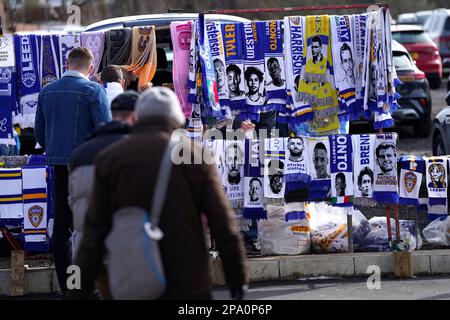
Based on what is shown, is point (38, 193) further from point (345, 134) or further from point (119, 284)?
point (119, 284)

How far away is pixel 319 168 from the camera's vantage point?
1025cm

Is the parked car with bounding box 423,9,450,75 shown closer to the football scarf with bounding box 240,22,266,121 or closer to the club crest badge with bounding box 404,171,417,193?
the club crest badge with bounding box 404,171,417,193

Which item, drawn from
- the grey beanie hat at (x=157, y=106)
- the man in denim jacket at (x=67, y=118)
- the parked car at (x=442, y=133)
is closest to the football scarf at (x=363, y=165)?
the man in denim jacket at (x=67, y=118)

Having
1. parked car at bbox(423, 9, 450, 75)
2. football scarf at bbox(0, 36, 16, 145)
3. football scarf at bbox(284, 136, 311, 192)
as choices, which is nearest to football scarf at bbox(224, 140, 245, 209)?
football scarf at bbox(284, 136, 311, 192)

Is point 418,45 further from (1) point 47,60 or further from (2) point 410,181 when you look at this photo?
(1) point 47,60

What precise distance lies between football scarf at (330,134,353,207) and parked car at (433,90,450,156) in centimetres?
325

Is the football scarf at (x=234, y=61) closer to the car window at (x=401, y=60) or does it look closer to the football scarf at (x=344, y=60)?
the football scarf at (x=344, y=60)

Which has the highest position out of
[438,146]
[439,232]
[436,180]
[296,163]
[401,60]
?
[401,60]

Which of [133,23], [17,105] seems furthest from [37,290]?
[133,23]

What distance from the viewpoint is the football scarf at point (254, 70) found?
34.1ft

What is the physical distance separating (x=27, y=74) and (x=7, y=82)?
0.21 meters

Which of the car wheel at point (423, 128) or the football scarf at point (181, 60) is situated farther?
the car wheel at point (423, 128)

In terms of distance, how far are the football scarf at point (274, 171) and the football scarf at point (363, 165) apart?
71 centimetres

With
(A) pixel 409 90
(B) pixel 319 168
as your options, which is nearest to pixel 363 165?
(B) pixel 319 168
